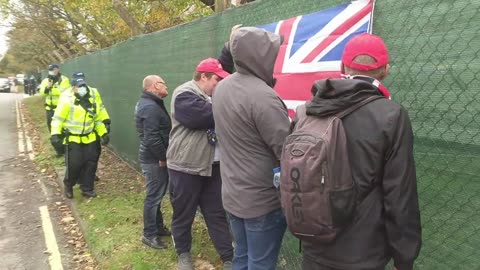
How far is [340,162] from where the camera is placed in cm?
195

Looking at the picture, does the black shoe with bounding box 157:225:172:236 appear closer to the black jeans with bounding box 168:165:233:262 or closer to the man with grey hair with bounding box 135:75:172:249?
the man with grey hair with bounding box 135:75:172:249

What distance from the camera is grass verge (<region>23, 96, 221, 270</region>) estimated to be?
461cm

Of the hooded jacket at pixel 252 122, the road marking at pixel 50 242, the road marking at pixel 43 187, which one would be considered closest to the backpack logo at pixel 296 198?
the hooded jacket at pixel 252 122

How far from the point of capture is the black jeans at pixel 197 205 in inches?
156

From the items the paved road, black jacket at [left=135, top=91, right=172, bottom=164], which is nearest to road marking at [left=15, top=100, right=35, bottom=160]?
the paved road

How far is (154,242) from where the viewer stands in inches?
192

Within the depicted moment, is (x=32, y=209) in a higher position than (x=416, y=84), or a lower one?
lower

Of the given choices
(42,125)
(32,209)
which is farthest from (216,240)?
(42,125)

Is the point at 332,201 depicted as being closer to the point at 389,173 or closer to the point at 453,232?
the point at 389,173

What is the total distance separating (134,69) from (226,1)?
2.87 metres

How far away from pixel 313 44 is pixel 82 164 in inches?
188

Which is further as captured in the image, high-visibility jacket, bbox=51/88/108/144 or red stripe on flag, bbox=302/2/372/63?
high-visibility jacket, bbox=51/88/108/144

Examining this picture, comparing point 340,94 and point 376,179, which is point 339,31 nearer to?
point 340,94

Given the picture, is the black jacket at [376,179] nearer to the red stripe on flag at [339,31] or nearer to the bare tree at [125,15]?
the red stripe on flag at [339,31]
